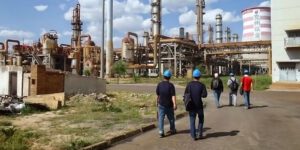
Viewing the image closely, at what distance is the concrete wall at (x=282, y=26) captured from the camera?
144 ft

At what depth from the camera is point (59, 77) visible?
2517cm

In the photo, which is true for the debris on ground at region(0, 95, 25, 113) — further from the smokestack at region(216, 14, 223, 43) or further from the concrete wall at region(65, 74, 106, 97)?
the smokestack at region(216, 14, 223, 43)

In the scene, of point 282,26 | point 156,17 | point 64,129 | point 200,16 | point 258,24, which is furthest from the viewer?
point 258,24

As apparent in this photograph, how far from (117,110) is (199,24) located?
237 feet

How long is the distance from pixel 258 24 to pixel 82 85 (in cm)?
7824

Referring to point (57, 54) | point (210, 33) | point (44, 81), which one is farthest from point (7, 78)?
point (210, 33)

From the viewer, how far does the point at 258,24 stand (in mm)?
98562

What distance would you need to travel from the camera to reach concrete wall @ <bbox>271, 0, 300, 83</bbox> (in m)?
43.8

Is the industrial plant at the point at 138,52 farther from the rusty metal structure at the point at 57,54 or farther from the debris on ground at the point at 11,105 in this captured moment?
the debris on ground at the point at 11,105

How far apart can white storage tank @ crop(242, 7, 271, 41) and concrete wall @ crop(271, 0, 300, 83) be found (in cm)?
5371

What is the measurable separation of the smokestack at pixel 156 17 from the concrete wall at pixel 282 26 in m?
33.8

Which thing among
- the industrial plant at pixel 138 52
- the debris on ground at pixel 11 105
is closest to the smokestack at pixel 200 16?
the industrial plant at pixel 138 52

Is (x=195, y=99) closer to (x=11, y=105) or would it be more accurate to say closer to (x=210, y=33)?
(x=11, y=105)

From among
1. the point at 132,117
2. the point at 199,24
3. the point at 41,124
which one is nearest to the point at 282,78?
the point at 132,117
